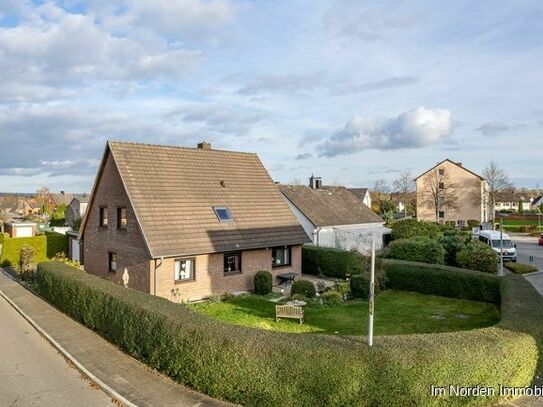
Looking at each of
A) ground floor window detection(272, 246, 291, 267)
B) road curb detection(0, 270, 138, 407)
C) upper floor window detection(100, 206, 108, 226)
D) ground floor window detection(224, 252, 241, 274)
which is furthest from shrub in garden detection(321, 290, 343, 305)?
upper floor window detection(100, 206, 108, 226)

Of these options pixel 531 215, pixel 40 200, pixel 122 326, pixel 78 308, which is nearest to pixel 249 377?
pixel 122 326

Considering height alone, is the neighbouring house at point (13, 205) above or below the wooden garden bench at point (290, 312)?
above

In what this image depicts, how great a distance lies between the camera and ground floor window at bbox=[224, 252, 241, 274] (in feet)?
72.5

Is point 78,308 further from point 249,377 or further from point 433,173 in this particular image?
point 433,173

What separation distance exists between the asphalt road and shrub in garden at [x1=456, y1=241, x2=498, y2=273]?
22.3 metres

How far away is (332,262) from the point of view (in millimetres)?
26547

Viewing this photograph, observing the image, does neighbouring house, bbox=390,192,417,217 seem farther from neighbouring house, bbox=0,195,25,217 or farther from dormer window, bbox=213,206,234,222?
neighbouring house, bbox=0,195,25,217

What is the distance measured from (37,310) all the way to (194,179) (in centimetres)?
962

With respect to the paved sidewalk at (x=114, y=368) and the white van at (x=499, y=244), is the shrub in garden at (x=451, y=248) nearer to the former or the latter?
the white van at (x=499, y=244)

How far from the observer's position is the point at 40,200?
351 ft

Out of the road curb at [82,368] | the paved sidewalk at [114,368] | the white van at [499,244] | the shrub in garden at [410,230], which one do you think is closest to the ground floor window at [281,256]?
the paved sidewalk at [114,368]

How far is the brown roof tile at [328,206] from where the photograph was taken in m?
35.1

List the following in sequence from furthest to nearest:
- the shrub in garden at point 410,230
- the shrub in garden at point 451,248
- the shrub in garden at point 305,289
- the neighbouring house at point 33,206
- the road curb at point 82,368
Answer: the neighbouring house at point 33,206 < the shrub in garden at point 410,230 < the shrub in garden at point 451,248 < the shrub in garden at point 305,289 < the road curb at point 82,368

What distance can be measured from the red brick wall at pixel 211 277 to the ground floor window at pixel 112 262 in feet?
13.8
